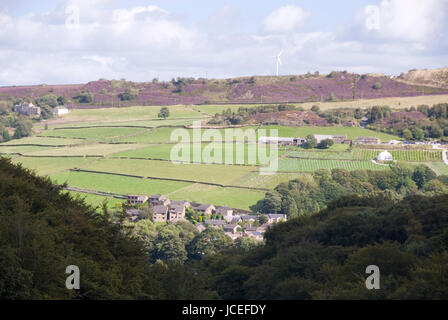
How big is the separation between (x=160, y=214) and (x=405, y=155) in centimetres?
4145

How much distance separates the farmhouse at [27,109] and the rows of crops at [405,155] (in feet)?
243

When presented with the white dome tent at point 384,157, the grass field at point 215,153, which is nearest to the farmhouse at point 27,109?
the grass field at point 215,153

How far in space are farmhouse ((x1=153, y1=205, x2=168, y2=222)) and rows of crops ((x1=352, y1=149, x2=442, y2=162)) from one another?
33350 millimetres

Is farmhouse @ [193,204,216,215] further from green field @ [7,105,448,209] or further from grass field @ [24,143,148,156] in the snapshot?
grass field @ [24,143,148,156]

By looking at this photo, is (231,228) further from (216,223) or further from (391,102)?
(391,102)

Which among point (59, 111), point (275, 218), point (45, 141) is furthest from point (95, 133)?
point (275, 218)

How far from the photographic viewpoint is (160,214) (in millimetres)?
64875

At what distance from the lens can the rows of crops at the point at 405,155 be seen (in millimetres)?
88438

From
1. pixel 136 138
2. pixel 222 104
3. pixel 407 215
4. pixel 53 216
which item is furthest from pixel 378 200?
pixel 222 104

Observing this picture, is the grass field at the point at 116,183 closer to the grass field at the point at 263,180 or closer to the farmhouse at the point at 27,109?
the grass field at the point at 263,180

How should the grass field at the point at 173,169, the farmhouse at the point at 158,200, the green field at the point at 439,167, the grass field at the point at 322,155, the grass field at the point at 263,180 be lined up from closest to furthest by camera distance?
1. the farmhouse at the point at 158,200
2. the grass field at the point at 263,180
3. the grass field at the point at 173,169
4. the green field at the point at 439,167
5. the grass field at the point at 322,155

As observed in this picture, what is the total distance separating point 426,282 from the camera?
20203mm

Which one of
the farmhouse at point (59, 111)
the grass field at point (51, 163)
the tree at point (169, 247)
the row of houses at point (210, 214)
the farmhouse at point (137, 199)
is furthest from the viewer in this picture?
the farmhouse at point (59, 111)
